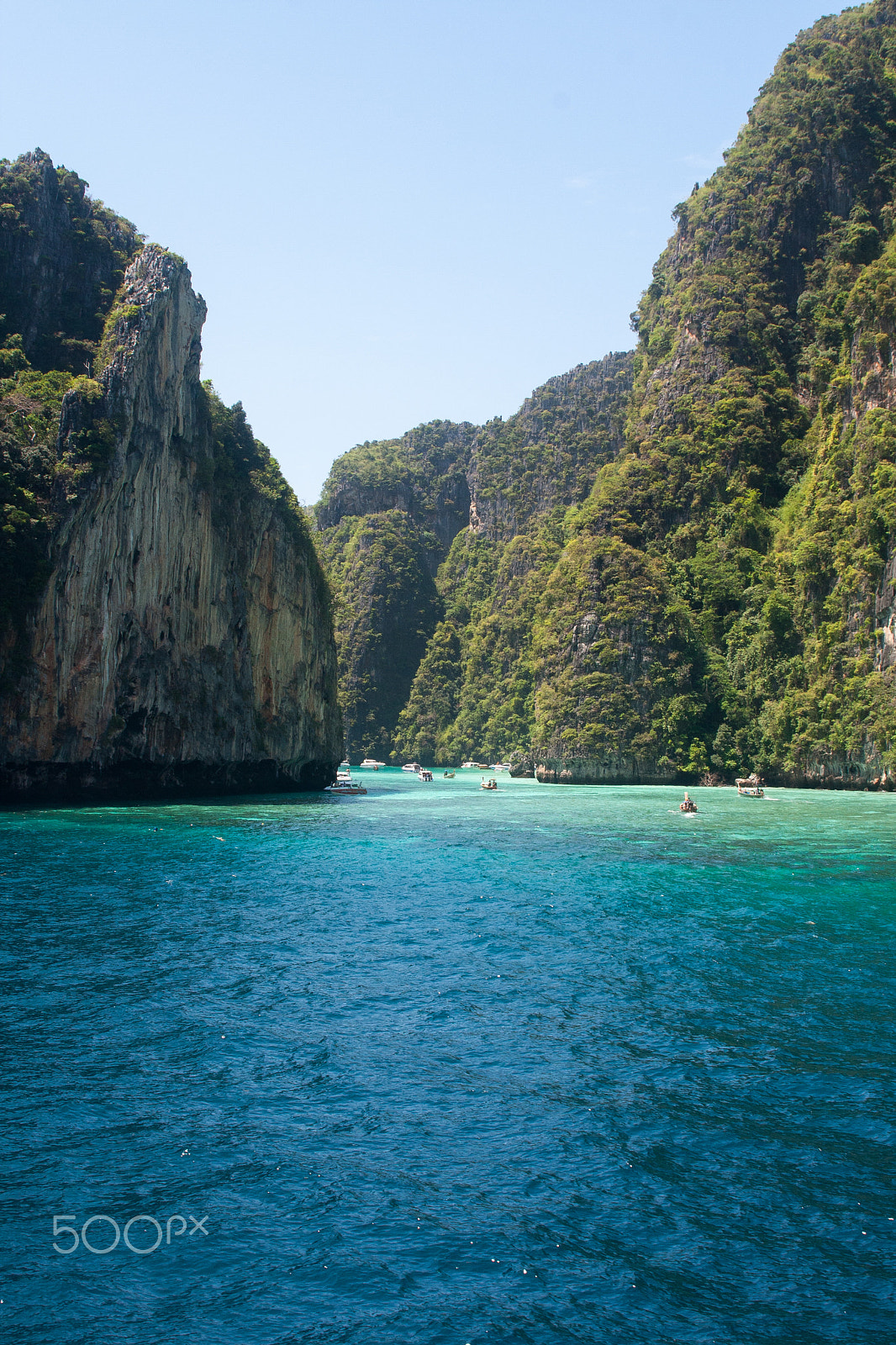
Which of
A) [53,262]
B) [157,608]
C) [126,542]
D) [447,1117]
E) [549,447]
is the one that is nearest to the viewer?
[447,1117]

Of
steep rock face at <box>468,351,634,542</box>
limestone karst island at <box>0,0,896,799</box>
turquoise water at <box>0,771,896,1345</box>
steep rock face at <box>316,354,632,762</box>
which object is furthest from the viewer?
steep rock face at <box>468,351,634,542</box>

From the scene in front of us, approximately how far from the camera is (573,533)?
127 metres

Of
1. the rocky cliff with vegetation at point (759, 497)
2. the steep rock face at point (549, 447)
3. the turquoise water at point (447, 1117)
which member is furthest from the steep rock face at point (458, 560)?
the turquoise water at point (447, 1117)

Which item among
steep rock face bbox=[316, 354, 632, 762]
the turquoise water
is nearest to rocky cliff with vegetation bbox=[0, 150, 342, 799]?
the turquoise water

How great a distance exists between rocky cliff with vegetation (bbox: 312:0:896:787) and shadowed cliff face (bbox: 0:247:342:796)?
3904 cm

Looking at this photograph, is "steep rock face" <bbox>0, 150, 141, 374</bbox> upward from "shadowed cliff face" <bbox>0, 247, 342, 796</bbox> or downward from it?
upward

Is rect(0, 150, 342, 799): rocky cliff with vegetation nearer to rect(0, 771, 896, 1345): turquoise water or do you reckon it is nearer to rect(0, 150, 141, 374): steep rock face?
rect(0, 150, 141, 374): steep rock face

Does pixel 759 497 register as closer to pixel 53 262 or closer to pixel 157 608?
pixel 157 608

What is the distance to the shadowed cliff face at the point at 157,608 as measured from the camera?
46.0 metres

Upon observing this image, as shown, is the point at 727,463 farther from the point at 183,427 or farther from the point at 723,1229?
the point at 723,1229

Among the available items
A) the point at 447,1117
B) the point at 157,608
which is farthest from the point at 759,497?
the point at 447,1117

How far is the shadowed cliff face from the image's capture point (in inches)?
1811

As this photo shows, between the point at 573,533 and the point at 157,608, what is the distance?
275ft

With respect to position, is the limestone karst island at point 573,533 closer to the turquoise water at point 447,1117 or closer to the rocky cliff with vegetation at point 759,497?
the rocky cliff with vegetation at point 759,497
